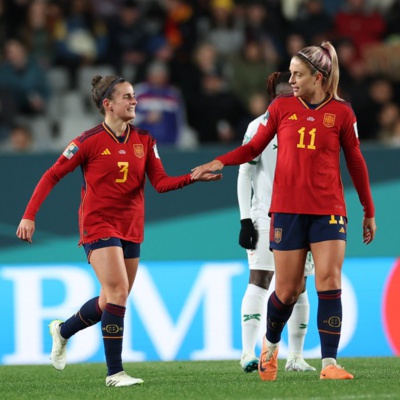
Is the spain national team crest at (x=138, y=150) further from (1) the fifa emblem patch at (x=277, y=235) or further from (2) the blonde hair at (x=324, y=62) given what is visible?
(2) the blonde hair at (x=324, y=62)

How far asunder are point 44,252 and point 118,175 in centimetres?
337

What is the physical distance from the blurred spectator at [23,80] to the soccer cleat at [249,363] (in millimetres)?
5583

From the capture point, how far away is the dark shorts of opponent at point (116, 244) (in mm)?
7438

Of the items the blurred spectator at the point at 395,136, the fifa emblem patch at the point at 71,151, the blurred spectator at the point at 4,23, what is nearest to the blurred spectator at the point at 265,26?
the blurred spectator at the point at 395,136

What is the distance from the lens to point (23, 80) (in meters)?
13.2

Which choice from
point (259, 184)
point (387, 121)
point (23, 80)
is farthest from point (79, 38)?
point (259, 184)

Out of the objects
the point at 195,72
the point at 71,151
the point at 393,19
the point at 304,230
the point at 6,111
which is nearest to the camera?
the point at 304,230

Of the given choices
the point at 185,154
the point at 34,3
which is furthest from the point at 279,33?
the point at 185,154

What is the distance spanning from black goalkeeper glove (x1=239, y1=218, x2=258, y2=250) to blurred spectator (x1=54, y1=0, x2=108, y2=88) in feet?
19.6

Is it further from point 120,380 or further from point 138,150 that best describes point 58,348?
point 138,150

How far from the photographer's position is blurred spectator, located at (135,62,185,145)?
12.5m

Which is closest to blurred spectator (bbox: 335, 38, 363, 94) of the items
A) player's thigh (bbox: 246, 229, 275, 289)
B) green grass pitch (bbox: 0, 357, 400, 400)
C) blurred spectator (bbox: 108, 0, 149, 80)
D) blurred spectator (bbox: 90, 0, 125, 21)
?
blurred spectator (bbox: 108, 0, 149, 80)

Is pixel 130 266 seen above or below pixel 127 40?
below

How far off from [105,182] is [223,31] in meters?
7.28
